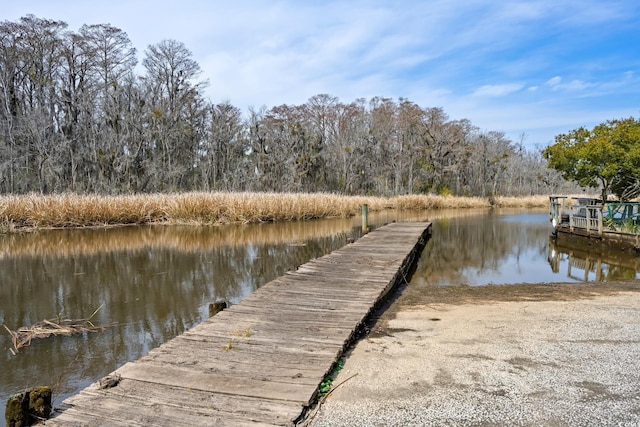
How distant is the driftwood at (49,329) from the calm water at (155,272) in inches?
4.9

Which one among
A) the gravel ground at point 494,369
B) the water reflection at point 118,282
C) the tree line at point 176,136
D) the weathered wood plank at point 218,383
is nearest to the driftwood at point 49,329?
the water reflection at point 118,282

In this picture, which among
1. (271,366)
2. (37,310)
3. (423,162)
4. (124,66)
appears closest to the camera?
(271,366)

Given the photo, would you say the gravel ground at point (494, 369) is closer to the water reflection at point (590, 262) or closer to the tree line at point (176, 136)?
the water reflection at point (590, 262)

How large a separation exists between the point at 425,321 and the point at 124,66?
28340 millimetres

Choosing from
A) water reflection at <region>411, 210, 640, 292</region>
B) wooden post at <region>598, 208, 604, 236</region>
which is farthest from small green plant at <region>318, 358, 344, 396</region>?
wooden post at <region>598, 208, 604, 236</region>

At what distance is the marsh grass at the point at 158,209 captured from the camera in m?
15.0

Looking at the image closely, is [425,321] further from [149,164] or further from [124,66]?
[124,66]

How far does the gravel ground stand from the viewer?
2.73m

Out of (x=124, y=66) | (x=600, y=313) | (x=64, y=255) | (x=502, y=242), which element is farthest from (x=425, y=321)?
(x=124, y=66)

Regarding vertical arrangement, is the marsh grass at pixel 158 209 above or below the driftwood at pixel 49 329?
above

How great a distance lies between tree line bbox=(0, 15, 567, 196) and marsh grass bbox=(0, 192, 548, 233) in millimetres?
8597

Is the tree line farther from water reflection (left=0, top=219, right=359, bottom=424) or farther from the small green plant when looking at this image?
the small green plant

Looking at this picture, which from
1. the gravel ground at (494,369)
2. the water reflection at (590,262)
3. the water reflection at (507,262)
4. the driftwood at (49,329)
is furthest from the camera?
the water reflection at (590,262)

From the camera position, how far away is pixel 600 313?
5.12 meters
